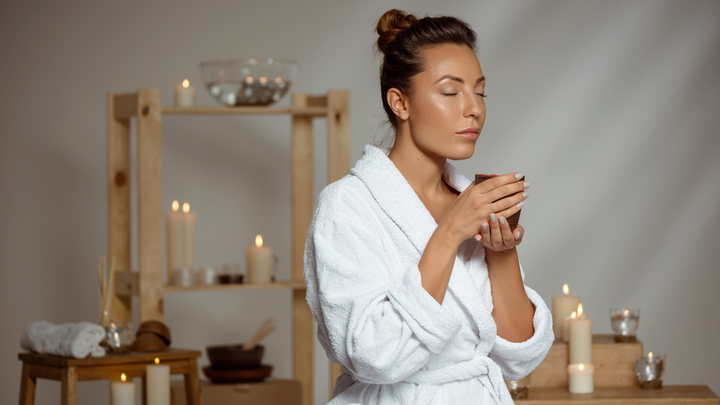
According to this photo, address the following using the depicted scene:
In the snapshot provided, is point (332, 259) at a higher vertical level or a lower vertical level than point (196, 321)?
higher

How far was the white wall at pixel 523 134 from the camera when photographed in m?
3.41

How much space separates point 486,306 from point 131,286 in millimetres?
1586

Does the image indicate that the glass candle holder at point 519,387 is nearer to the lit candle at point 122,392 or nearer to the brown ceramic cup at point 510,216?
the brown ceramic cup at point 510,216

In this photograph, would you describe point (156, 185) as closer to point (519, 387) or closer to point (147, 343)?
point (147, 343)

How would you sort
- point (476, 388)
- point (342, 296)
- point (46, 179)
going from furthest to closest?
point (46, 179)
point (476, 388)
point (342, 296)

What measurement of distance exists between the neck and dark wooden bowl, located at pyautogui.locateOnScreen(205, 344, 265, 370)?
1535 millimetres

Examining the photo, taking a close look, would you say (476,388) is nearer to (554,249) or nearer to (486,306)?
(486,306)

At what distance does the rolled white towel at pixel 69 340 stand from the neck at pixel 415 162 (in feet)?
3.79

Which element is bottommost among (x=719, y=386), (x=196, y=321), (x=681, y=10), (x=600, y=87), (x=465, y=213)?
(x=719, y=386)

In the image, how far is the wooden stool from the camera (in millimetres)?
2129

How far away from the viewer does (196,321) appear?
11.4 feet

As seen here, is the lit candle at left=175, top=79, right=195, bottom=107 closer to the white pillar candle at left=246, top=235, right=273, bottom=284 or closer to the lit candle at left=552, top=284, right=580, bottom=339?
the white pillar candle at left=246, top=235, right=273, bottom=284

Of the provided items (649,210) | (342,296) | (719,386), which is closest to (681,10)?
(649,210)

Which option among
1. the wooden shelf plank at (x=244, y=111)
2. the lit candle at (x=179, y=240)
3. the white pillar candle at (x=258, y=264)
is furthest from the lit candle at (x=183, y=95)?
the white pillar candle at (x=258, y=264)
